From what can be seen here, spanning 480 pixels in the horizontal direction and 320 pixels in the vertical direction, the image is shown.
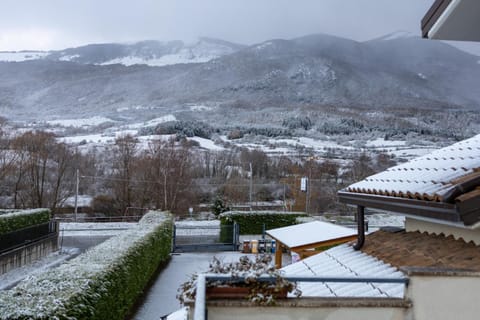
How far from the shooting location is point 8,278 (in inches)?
416

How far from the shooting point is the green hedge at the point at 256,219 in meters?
19.9

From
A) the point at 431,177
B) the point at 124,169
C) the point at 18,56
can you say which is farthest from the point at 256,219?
the point at 18,56

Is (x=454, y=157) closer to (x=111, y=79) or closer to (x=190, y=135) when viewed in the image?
(x=190, y=135)

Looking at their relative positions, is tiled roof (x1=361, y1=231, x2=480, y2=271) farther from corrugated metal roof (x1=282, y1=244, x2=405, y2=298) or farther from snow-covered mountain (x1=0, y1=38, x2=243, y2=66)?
snow-covered mountain (x1=0, y1=38, x2=243, y2=66)

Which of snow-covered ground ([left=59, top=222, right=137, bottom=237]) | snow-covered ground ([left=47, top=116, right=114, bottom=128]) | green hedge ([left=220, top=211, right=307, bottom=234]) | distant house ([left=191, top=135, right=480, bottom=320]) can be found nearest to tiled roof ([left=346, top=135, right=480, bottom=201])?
distant house ([left=191, top=135, right=480, bottom=320])

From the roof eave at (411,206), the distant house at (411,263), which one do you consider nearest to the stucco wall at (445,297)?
the distant house at (411,263)

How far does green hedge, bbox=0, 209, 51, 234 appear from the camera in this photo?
40.6 feet

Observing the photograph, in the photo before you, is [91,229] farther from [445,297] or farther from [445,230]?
[445,297]

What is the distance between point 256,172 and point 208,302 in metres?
34.8

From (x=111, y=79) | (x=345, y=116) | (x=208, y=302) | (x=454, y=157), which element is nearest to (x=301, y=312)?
(x=208, y=302)

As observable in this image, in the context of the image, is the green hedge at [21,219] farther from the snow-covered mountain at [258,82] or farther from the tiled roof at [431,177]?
the snow-covered mountain at [258,82]

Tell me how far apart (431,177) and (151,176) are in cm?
3009

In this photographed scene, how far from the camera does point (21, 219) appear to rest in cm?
1348

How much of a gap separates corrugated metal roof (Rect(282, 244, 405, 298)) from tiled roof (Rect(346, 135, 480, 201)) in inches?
28.4
